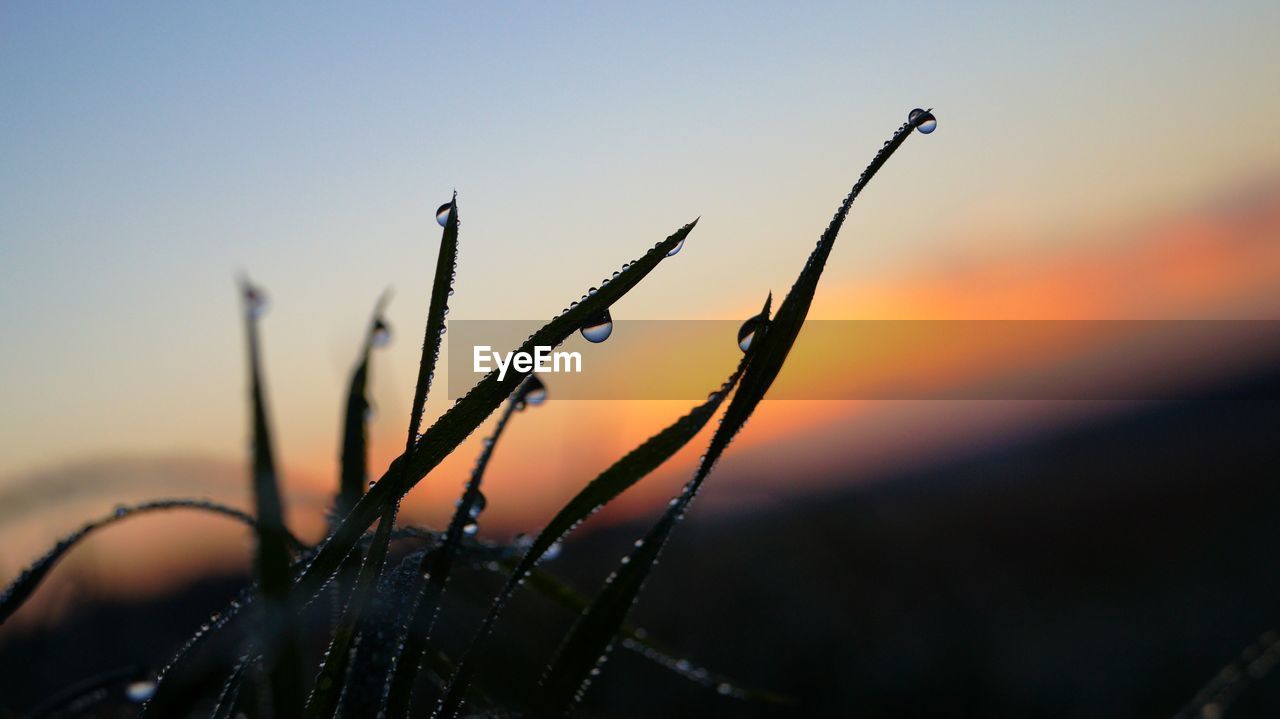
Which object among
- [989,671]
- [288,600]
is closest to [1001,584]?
[989,671]

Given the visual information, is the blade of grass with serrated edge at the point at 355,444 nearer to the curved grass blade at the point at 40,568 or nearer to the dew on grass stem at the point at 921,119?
the curved grass blade at the point at 40,568

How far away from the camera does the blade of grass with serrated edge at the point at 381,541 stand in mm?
668

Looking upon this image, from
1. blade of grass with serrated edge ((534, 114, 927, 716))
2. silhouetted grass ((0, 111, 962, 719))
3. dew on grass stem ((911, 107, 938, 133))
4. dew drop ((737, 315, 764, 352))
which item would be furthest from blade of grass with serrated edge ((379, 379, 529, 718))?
dew on grass stem ((911, 107, 938, 133))

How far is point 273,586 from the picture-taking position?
496 mm

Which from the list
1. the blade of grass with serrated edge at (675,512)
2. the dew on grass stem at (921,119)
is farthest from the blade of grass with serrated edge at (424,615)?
the dew on grass stem at (921,119)

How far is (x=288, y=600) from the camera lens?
500 mm

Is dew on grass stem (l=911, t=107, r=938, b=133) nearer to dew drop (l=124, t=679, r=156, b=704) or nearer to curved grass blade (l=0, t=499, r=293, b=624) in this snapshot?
curved grass blade (l=0, t=499, r=293, b=624)

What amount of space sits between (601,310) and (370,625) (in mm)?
321

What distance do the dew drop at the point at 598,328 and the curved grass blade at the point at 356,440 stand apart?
1.03 ft

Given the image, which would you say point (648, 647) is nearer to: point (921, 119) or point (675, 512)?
point (675, 512)

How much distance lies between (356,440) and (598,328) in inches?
15.9

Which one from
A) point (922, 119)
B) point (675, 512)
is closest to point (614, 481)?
point (675, 512)

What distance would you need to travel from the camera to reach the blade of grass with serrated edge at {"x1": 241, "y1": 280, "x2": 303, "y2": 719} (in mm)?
485

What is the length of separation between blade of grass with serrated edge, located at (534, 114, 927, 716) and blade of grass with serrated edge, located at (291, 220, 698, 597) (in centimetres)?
13
